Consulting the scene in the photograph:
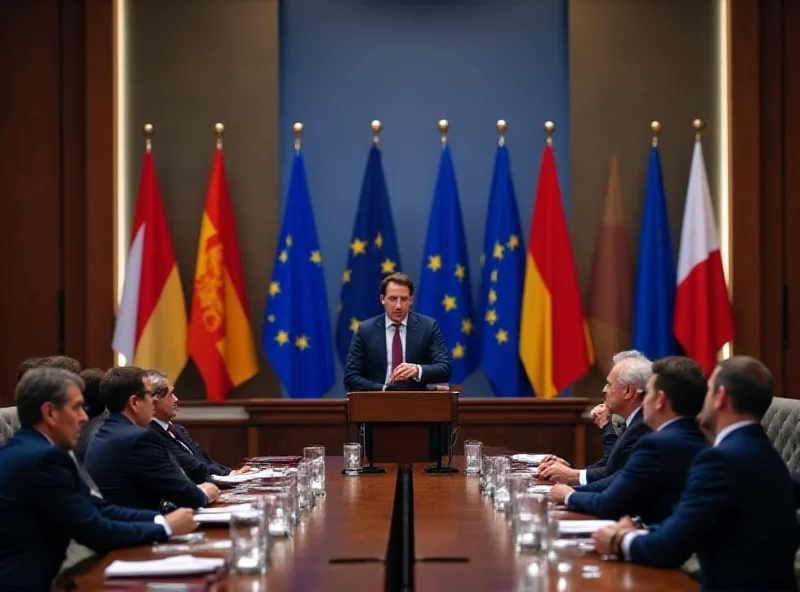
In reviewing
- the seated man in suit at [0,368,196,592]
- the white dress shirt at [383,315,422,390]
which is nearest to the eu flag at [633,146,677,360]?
the white dress shirt at [383,315,422,390]

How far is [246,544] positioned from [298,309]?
5808 mm

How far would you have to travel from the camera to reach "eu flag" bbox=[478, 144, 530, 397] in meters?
8.80

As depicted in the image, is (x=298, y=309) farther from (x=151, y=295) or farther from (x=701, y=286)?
(x=701, y=286)

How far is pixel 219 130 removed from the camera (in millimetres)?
8805

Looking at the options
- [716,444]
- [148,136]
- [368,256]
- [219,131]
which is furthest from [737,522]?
[148,136]

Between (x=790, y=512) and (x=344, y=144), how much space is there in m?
6.63

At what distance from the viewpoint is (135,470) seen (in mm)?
4359

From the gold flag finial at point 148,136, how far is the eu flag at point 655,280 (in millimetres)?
3775

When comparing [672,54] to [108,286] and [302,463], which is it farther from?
[302,463]

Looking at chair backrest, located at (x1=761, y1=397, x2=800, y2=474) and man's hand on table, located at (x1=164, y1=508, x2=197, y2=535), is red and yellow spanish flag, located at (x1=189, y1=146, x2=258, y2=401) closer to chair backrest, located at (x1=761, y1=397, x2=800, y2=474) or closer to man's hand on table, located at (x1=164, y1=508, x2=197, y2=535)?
chair backrest, located at (x1=761, y1=397, x2=800, y2=474)

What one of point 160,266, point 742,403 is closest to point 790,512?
point 742,403

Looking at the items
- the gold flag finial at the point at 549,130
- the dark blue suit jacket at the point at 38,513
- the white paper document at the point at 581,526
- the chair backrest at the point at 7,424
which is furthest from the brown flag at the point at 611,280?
the dark blue suit jacket at the point at 38,513

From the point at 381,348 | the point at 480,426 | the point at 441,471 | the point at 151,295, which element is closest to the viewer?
the point at 441,471

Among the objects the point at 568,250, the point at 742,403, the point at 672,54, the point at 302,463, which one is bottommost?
the point at 302,463
